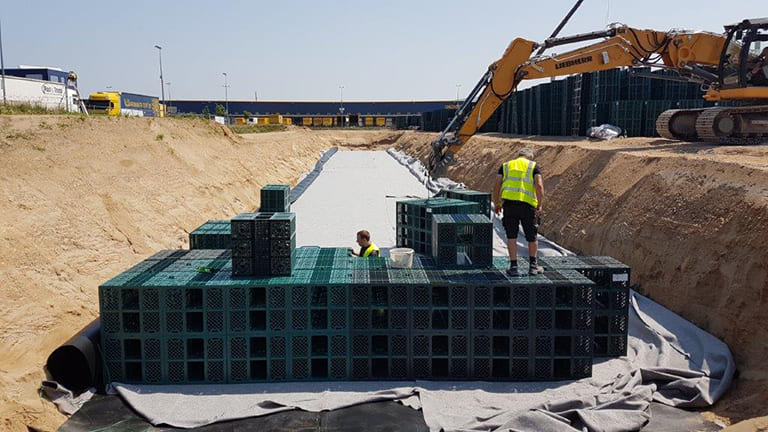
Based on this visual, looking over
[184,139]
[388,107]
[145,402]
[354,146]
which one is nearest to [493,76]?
[184,139]

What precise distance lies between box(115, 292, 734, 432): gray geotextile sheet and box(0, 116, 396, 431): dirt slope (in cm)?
138

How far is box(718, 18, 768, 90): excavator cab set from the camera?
15688 mm

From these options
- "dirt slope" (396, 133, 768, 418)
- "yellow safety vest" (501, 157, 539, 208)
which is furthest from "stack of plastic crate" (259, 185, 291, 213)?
"dirt slope" (396, 133, 768, 418)

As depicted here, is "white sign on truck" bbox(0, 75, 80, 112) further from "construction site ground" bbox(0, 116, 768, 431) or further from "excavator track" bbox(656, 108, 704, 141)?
"excavator track" bbox(656, 108, 704, 141)

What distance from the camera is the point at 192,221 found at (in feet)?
51.7

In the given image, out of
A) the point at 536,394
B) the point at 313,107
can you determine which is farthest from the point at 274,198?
the point at 313,107

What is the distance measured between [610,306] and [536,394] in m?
1.89

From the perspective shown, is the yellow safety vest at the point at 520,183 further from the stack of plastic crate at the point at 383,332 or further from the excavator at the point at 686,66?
the excavator at the point at 686,66

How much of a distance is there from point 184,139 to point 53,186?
10484mm

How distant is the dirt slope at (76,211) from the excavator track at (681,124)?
14.2 meters

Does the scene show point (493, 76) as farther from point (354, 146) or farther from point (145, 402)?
point (354, 146)

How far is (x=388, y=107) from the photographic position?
405 feet

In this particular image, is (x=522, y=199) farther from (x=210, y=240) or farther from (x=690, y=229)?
(x=210, y=240)

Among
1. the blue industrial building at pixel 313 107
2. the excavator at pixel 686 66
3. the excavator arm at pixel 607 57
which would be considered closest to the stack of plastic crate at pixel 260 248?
the excavator arm at pixel 607 57
